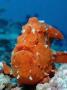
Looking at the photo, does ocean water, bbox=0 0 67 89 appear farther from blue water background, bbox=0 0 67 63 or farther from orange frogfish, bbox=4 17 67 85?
orange frogfish, bbox=4 17 67 85

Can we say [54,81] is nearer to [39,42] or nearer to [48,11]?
[39,42]

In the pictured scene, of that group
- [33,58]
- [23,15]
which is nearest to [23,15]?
[23,15]

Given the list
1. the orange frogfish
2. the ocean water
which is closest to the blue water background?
the ocean water

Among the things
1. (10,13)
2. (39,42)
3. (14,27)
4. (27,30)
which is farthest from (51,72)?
(10,13)

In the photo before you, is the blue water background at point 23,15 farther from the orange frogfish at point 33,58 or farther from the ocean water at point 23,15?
the orange frogfish at point 33,58

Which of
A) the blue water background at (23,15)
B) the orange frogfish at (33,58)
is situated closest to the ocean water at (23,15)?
the blue water background at (23,15)

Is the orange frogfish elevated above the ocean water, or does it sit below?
below

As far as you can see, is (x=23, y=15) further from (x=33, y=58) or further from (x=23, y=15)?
(x=33, y=58)
